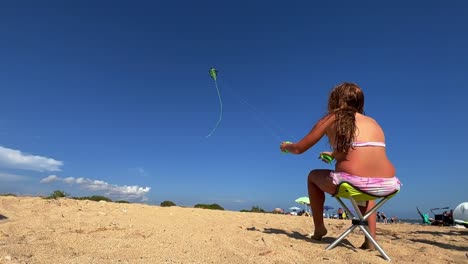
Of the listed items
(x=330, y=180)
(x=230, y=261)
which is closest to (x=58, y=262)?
(x=230, y=261)

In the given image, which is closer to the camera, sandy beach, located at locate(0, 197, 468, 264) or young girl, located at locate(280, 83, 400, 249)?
sandy beach, located at locate(0, 197, 468, 264)

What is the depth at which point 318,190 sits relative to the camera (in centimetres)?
420

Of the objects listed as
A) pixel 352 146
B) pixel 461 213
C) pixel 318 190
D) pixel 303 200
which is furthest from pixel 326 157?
pixel 303 200

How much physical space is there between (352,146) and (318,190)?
2.58ft

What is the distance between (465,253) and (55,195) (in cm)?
1058

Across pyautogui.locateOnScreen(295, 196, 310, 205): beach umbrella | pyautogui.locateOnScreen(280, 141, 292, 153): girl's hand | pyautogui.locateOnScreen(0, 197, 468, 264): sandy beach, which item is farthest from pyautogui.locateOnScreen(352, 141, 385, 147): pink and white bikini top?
pyautogui.locateOnScreen(295, 196, 310, 205): beach umbrella

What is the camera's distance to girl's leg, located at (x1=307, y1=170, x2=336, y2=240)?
3.74m

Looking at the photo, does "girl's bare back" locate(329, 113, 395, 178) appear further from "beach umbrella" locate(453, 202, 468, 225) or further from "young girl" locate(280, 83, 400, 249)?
"beach umbrella" locate(453, 202, 468, 225)

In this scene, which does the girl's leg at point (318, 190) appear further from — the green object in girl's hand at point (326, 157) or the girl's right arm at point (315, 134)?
the girl's right arm at point (315, 134)

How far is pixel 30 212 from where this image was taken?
23.1 ft

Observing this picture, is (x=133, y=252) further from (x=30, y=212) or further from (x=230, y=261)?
(x=30, y=212)

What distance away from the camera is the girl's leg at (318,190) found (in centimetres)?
374

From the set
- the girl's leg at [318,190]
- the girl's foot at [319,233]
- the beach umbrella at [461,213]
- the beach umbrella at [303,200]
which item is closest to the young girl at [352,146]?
the girl's leg at [318,190]

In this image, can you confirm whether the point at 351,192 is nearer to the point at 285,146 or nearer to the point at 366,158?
the point at 366,158
